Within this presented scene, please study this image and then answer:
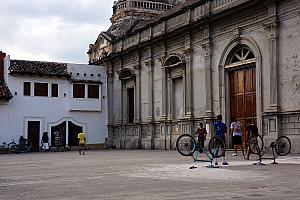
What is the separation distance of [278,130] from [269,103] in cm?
157

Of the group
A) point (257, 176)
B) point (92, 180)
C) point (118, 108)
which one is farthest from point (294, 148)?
point (118, 108)

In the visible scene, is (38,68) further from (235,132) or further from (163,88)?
(235,132)

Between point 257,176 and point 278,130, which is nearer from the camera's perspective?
point 257,176

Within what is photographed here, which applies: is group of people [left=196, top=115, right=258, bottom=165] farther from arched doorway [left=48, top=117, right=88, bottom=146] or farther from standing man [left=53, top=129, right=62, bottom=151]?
arched doorway [left=48, top=117, right=88, bottom=146]

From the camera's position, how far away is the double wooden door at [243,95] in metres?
25.8

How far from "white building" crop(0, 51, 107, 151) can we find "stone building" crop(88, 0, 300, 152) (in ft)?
3.67

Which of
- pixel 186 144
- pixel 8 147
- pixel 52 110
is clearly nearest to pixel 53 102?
pixel 52 110

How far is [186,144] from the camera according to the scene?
1788cm

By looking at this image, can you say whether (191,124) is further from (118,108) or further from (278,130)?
(118,108)

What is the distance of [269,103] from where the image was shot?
23.8m

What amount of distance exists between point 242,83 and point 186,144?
383 inches

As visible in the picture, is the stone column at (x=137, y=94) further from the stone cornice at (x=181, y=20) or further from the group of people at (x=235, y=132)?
the group of people at (x=235, y=132)

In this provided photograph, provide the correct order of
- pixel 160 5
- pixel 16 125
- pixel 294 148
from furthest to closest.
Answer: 1. pixel 160 5
2. pixel 16 125
3. pixel 294 148

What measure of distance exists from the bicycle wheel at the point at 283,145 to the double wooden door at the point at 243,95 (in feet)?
13.6
